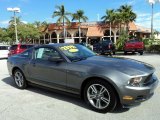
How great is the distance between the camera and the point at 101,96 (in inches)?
216

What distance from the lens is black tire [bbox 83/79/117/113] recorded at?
17.3 ft

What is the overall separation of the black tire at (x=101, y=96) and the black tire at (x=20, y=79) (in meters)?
2.69

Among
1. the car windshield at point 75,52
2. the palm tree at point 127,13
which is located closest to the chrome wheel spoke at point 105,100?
the car windshield at point 75,52

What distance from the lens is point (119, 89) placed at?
509 centimetres

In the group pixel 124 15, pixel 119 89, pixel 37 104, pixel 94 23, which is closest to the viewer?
pixel 119 89

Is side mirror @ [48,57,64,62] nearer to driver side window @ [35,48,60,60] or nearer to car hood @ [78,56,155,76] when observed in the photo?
driver side window @ [35,48,60,60]

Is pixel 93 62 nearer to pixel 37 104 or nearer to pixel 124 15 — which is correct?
pixel 37 104

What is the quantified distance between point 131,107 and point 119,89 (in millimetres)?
629

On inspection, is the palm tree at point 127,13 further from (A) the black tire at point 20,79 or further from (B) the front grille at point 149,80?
(B) the front grille at point 149,80

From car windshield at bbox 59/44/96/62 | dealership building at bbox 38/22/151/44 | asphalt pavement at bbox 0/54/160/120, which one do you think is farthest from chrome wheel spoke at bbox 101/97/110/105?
dealership building at bbox 38/22/151/44

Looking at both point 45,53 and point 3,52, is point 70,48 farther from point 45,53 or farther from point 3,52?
point 3,52

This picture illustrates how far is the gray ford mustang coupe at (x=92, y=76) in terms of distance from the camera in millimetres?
5109

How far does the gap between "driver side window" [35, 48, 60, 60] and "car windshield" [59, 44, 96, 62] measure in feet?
0.71

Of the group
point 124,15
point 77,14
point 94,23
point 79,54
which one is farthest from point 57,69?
point 94,23
